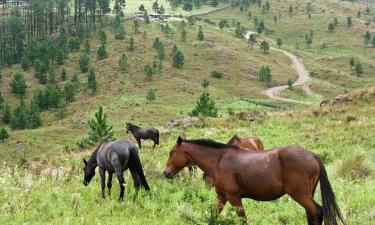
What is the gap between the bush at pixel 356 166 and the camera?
14844 millimetres

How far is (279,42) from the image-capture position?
17725 centimetres

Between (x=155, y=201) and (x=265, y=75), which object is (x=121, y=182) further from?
(x=265, y=75)

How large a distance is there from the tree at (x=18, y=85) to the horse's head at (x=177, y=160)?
111494 millimetres

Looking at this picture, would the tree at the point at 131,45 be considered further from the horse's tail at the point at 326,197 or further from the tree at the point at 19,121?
the horse's tail at the point at 326,197

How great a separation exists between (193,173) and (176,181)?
1.06 meters

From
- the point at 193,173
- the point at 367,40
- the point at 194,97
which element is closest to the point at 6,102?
the point at 194,97

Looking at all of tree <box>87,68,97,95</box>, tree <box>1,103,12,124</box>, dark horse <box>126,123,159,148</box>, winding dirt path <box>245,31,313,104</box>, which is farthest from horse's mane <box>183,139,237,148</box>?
tree <box>87,68,97,95</box>

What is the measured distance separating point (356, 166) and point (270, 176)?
27.3 ft

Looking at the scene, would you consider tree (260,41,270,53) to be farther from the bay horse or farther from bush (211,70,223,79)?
the bay horse

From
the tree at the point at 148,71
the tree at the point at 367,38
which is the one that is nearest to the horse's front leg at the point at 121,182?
the tree at the point at 148,71

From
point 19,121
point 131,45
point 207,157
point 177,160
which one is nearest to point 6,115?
point 19,121

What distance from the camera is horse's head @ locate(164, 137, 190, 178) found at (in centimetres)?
976

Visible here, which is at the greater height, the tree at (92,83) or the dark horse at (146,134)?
the dark horse at (146,134)

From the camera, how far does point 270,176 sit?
25.9ft
